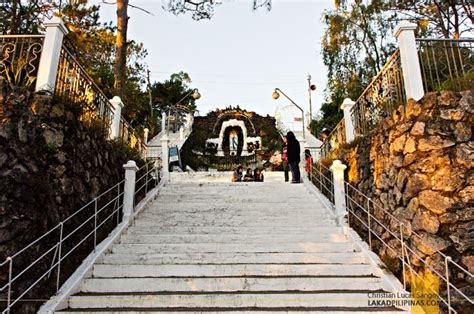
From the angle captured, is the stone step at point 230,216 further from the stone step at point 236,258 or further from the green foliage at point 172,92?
the green foliage at point 172,92

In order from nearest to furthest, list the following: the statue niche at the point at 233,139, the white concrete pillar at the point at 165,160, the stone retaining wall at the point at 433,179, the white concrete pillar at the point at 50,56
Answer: the stone retaining wall at the point at 433,179 → the white concrete pillar at the point at 50,56 → the white concrete pillar at the point at 165,160 → the statue niche at the point at 233,139

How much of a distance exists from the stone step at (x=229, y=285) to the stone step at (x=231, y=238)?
1122 millimetres

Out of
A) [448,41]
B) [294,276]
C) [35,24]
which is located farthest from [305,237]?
[35,24]

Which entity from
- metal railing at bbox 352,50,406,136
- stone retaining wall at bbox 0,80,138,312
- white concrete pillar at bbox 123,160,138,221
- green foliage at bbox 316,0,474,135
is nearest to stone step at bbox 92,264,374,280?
stone retaining wall at bbox 0,80,138,312

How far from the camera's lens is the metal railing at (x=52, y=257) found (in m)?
3.79

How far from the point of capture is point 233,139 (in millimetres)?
23484

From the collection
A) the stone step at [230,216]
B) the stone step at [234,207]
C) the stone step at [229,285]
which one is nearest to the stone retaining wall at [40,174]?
the stone step at [229,285]

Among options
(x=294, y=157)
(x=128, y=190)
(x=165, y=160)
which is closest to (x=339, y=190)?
(x=294, y=157)

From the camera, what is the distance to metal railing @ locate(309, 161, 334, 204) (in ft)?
25.0

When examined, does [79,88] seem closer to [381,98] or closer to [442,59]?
[381,98]

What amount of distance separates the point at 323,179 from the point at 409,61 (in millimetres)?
3350

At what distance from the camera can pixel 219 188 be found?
27.7 ft

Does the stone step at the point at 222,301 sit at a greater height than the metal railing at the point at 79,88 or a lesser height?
lesser

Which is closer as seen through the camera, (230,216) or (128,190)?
(128,190)
